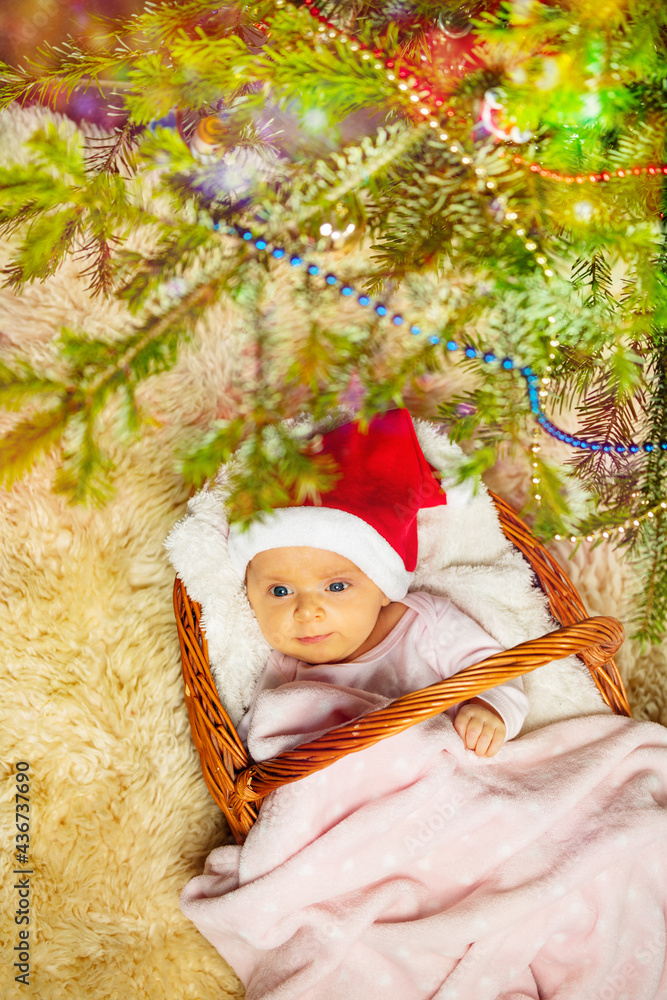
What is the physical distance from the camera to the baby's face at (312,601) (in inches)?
43.1

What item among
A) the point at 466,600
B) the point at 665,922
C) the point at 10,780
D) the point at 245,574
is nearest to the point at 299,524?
the point at 245,574

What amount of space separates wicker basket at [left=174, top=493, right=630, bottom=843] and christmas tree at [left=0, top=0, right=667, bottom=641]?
0.28 m

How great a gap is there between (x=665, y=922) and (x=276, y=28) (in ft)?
3.92

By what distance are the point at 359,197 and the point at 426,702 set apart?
59 centimetres

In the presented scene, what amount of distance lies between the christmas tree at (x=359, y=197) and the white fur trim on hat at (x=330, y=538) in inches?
15.2

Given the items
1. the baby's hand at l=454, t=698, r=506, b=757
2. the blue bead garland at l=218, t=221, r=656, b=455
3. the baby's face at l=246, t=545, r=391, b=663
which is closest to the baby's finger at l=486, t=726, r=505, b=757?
the baby's hand at l=454, t=698, r=506, b=757

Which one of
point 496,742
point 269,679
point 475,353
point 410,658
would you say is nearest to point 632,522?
point 475,353

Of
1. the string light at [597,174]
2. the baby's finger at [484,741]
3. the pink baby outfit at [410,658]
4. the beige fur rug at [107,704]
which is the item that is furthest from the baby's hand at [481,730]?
the string light at [597,174]

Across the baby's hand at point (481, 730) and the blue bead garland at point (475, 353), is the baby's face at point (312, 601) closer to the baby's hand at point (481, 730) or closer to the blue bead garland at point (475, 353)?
the baby's hand at point (481, 730)

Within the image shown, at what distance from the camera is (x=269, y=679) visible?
123 cm

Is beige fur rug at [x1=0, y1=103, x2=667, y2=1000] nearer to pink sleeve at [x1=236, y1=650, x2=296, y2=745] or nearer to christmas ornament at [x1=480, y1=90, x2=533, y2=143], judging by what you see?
pink sleeve at [x1=236, y1=650, x2=296, y2=745]

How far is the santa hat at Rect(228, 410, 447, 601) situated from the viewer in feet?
3.41

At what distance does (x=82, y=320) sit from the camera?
1.18 m

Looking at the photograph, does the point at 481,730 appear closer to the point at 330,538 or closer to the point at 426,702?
the point at 426,702
